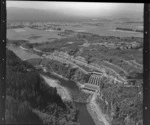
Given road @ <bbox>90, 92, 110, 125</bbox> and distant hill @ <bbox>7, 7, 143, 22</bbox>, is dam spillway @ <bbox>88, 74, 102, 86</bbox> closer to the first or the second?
road @ <bbox>90, 92, 110, 125</bbox>

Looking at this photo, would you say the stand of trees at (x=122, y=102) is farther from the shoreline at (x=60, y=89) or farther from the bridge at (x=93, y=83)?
the shoreline at (x=60, y=89)

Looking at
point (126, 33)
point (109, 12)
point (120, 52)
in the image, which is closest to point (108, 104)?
point (120, 52)

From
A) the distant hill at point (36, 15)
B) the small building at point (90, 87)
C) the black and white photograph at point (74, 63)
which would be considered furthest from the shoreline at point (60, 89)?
the distant hill at point (36, 15)

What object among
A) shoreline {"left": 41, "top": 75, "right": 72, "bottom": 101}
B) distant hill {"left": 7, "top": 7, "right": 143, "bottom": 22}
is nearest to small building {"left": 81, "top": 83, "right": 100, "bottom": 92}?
shoreline {"left": 41, "top": 75, "right": 72, "bottom": 101}

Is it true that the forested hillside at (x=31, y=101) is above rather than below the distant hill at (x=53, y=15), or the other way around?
below

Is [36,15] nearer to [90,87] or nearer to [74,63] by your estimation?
[74,63]

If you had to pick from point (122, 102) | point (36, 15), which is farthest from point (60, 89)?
point (36, 15)

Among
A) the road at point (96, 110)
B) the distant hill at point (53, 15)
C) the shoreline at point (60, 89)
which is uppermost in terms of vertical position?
the distant hill at point (53, 15)

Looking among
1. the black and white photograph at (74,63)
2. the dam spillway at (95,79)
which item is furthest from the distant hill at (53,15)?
the dam spillway at (95,79)
